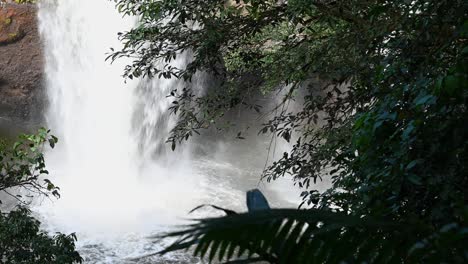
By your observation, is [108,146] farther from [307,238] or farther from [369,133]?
[307,238]

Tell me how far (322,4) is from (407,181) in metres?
2.99

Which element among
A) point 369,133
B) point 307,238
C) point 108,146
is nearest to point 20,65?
point 108,146

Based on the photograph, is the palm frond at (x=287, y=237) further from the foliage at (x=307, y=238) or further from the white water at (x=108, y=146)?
the white water at (x=108, y=146)

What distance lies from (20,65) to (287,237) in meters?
16.4

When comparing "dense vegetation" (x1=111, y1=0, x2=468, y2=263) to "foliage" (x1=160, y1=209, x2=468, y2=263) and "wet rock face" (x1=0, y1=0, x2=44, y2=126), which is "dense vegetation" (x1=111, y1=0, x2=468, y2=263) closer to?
"foliage" (x1=160, y1=209, x2=468, y2=263)

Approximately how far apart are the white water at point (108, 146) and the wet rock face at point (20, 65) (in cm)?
29

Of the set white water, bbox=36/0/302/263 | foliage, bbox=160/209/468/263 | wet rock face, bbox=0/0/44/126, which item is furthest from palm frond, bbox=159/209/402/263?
wet rock face, bbox=0/0/44/126

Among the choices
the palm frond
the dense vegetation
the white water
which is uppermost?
the white water

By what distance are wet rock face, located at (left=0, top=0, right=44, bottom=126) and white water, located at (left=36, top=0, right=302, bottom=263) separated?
0.29 metres

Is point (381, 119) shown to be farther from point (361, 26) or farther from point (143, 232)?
point (143, 232)

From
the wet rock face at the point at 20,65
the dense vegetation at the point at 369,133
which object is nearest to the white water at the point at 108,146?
the wet rock face at the point at 20,65

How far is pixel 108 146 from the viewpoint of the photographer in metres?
15.9

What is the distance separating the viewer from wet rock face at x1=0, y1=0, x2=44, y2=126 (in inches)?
637

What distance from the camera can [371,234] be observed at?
1.21m
